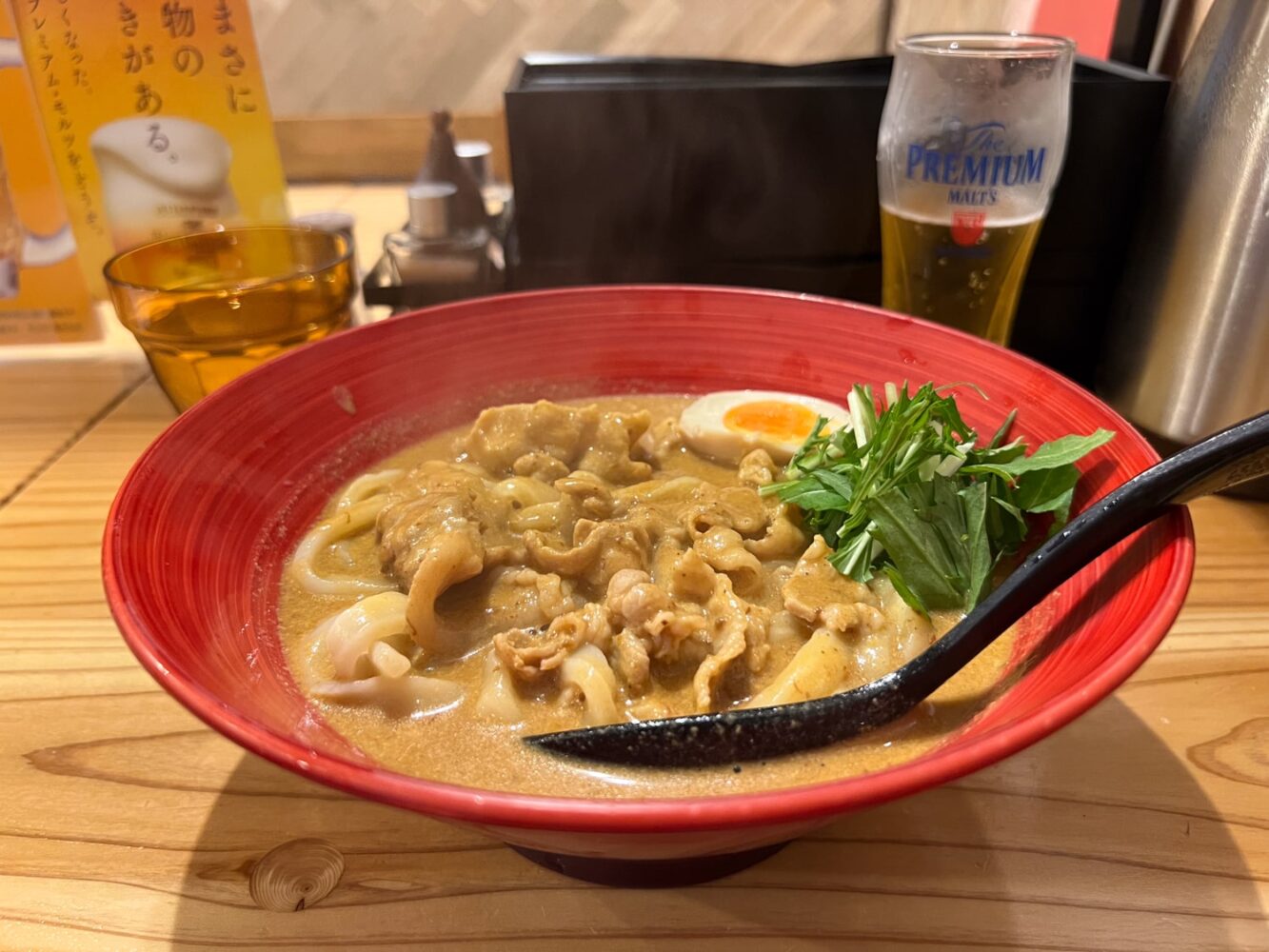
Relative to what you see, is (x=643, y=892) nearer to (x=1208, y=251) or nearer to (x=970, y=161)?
(x=970, y=161)

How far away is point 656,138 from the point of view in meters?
2.01

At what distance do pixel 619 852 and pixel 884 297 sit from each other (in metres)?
1.63

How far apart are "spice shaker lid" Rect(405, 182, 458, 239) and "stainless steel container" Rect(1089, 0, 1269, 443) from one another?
5.88 ft

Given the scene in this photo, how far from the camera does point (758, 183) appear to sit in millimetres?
2061

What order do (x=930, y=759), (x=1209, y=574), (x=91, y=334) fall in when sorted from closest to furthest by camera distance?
(x=930, y=759)
(x=1209, y=574)
(x=91, y=334)

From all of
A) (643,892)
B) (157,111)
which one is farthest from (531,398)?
(157,111)

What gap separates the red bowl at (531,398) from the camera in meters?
0.75

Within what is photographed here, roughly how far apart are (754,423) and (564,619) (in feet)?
2.40

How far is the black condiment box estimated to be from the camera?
1.95m

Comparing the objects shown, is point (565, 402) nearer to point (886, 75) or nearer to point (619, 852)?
point (886, 75)

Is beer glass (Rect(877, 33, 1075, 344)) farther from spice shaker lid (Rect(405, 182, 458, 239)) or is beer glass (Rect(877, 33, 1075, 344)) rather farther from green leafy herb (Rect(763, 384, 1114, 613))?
spice shaker lid (Rect(405, 182, 458, 239))

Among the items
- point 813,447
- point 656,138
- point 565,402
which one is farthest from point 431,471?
point 656,138

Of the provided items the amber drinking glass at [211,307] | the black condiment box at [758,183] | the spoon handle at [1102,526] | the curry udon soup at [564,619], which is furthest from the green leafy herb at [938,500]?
the amber drinking glass at [211,307]

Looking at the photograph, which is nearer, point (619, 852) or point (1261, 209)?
point (619, 852)
